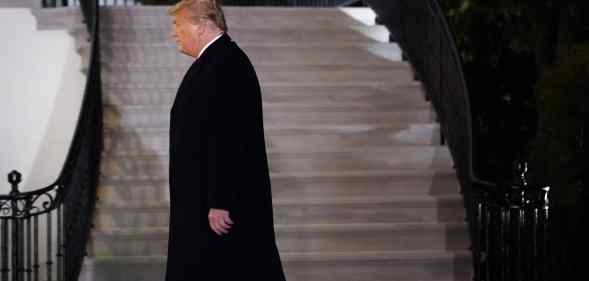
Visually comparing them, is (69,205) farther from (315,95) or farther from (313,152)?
(315,95)

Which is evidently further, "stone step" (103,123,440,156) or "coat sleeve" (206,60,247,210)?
"stone step" (103,123,440,156)

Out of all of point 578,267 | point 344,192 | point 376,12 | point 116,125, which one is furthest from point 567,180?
point 116,125

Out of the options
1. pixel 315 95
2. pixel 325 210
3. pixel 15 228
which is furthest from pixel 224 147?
pixel 315 95

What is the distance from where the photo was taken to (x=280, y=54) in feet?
27.3

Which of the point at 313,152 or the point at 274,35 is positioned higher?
the point at 274,35

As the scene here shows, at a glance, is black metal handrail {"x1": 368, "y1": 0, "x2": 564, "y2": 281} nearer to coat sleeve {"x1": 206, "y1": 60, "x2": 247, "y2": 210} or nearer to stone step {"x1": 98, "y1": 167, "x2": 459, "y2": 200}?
stone step {"x1": 98, "y1": 167, "x2": 459, "y2": 200}

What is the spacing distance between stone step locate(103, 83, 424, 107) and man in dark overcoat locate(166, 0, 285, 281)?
3.76 metres

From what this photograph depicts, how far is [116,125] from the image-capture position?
7.27m

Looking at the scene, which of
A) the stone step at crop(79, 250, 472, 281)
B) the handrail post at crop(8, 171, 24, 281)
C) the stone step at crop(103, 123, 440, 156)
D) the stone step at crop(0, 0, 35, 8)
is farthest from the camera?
the stone step at crop(0, 0, 35, 8)

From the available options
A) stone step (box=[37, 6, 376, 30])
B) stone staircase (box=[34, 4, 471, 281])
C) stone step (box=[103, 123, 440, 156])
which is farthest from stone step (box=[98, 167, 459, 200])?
stone step (box=[37, 6, 376, 30])

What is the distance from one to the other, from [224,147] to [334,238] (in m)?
2.72

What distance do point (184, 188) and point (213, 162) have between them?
0.54ft

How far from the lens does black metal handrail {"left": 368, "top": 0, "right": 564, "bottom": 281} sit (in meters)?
5.42

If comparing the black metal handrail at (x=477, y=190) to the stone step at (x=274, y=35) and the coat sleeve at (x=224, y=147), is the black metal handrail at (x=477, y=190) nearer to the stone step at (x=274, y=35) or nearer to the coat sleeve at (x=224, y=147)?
the stone step at (x=274, y=35)
